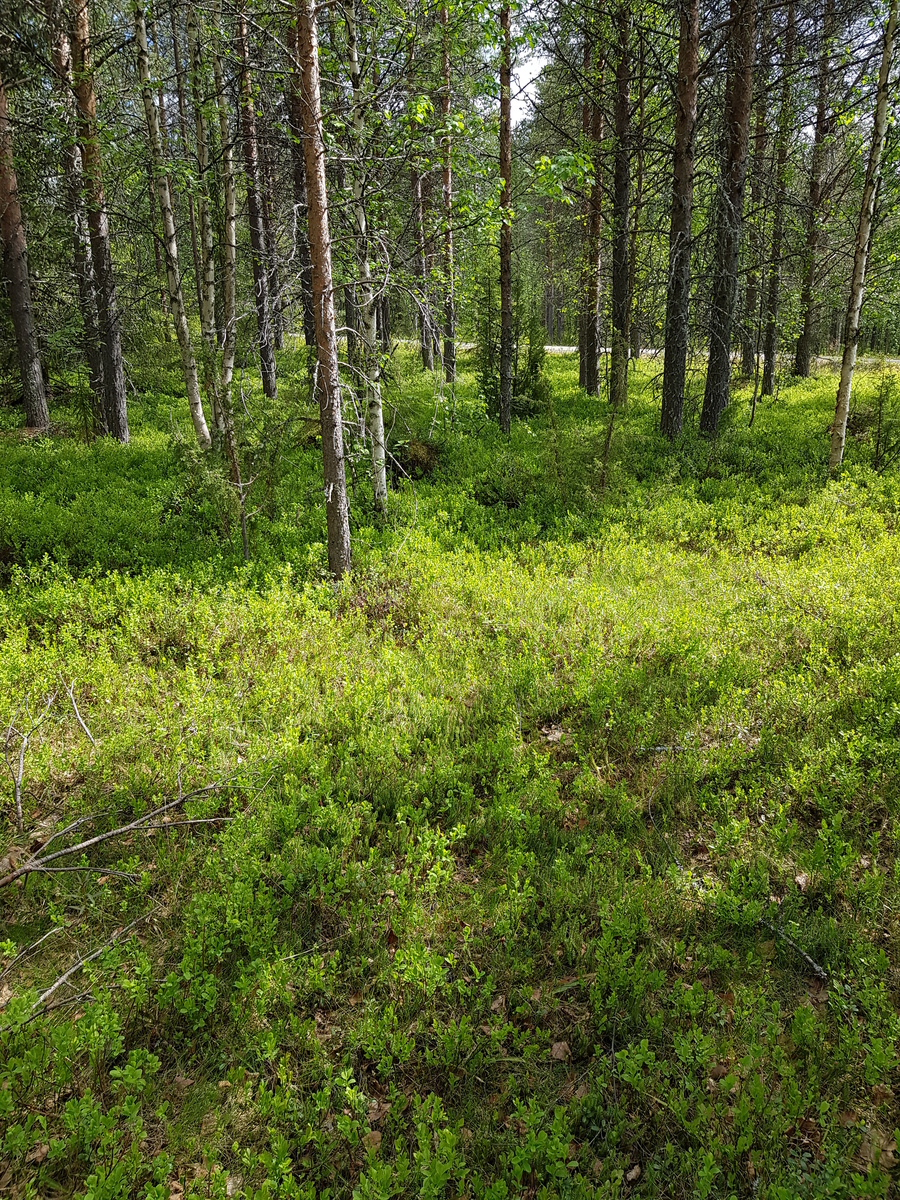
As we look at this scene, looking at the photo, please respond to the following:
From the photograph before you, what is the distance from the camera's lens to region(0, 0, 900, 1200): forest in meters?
2.78

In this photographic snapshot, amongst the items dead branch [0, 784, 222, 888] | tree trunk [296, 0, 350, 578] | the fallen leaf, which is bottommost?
the fallen leaf

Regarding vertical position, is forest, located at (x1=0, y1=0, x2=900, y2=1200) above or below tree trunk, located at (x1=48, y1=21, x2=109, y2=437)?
below

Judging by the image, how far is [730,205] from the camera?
11.8 metres

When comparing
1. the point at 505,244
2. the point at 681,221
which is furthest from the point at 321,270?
the point at 681,221

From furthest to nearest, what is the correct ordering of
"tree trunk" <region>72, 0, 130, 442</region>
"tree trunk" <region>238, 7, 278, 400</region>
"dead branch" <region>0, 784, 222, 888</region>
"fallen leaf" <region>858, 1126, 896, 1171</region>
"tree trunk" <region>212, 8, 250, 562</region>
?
"tree trunk" <region>72, 0, 130, 442</region>
"tree trunk" <region>238, 7, 278, 400</region>
"tree trunk" <region>212, 8, 250, 562</region>
"dead branch" <region>0, 784, 222, 888</region>
"fallen leaf" <region>858, 1126, 896, 1171</region>

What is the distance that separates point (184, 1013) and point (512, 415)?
1374 cm

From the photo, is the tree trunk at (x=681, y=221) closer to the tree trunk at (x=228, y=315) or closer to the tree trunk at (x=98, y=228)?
the tree trunk at (x=228, y=315)

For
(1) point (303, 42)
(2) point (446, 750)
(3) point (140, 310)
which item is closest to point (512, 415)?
(1) point (303, 42)

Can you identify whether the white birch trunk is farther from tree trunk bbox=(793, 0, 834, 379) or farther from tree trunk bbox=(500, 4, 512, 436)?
tree trunk bbox=(793, 0, 834, 379)

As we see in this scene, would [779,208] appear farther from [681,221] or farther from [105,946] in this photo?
[105,946]

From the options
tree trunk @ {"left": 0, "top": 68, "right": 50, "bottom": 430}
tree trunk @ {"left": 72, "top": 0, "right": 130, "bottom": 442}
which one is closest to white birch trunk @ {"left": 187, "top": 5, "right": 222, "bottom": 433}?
tree trunk @ {"left": 72, "top": 0, "right": 130, "bottom": 442}

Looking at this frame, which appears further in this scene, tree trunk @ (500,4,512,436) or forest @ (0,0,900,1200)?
tree trunk @ (500,4,512,436)

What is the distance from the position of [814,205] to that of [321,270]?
10.7 m

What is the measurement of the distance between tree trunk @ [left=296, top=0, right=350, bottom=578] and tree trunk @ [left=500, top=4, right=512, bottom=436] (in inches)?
196
